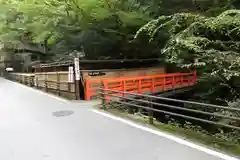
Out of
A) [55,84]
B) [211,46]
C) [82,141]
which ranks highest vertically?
[211,46]

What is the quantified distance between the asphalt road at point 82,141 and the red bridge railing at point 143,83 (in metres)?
3.60

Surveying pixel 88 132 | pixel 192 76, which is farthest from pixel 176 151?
pixel 192 76

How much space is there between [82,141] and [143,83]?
9258mm

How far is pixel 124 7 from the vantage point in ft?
58.4

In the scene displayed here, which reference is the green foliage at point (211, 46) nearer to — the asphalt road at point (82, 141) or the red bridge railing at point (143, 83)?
the red bridge railing at point (143, 83)

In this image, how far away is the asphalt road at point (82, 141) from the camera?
19.8 feet

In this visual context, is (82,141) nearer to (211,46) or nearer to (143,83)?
(211,46)

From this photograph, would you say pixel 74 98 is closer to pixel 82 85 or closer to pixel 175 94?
pixel 82 85

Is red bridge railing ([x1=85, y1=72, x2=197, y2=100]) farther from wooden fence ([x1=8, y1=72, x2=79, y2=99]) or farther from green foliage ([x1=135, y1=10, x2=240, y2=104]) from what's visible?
green foliage ([x1=135, y1=10, x2=240, y2=104])

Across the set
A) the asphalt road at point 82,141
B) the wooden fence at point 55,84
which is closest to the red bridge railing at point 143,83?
the wooden fence at point 55,84

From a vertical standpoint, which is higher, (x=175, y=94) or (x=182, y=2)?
(x=182, y=2)

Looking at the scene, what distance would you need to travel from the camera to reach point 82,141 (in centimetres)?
721

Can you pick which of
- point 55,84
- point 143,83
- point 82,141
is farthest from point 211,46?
point 55,84

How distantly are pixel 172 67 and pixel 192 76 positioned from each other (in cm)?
209
